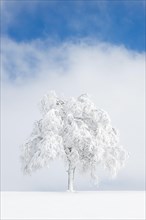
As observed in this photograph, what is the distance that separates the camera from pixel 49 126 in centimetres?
3162

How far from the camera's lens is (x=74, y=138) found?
31.8 meters

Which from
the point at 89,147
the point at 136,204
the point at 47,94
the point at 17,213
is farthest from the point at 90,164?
the point at 17,213

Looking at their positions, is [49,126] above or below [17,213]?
above

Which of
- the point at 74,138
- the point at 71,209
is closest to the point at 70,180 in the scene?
the point at 74,138

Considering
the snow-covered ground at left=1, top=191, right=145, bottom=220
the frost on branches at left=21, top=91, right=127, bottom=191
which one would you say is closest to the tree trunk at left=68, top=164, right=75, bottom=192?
the frost on branches at left=21, top=91, right=127, bottom=191

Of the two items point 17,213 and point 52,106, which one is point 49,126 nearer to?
point 52,106

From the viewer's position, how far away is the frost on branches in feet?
103

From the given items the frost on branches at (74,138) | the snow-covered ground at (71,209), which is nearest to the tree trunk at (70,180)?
the frost on branches at (74,138)

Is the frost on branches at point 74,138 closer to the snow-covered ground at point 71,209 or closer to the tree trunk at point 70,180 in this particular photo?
the tree trunk at point 70,180

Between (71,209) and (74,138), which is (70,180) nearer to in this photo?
(74,138)

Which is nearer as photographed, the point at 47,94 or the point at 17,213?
the point at 17,213

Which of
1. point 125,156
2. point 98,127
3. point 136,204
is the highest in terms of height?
point 98,127

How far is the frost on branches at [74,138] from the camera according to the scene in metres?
31.5

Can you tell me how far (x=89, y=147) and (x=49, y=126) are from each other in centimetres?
332
